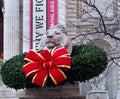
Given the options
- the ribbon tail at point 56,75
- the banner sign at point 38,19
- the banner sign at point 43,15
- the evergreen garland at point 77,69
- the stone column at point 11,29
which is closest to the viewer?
the ribbon tail at point 56,75

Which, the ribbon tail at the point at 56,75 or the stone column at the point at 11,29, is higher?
the ribbon tail at the point at 56,75

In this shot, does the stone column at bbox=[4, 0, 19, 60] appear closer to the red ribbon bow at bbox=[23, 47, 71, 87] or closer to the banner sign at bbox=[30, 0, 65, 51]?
the banner sign at bbox=[30, 0, 65, 51]

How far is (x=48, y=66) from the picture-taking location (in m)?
14.5

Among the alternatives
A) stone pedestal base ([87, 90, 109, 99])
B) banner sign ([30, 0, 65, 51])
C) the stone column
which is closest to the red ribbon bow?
banner sign ([30, 0, 65, 51])

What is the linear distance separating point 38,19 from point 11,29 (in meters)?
4.40

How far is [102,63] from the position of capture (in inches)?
586

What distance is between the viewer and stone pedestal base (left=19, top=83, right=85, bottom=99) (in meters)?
14.8

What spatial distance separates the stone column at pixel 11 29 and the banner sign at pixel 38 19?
11.7 ft

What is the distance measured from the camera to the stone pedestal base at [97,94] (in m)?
37.7

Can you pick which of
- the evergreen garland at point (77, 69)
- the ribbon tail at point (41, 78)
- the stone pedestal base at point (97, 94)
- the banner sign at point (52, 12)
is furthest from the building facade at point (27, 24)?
the ribbon tail at point (41, 78)

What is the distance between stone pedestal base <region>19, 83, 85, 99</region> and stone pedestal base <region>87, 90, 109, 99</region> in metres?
22.7

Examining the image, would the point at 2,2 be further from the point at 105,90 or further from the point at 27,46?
the point at 105,90

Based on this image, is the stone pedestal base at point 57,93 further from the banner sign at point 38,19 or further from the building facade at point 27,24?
the building facade at point 27,24

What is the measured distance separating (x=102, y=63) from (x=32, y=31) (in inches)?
845
